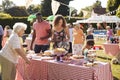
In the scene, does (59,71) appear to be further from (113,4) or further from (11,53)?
(113,4)

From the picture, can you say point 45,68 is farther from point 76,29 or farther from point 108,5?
point 108,5

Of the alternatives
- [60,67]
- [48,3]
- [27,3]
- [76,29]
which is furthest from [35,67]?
[48,3]

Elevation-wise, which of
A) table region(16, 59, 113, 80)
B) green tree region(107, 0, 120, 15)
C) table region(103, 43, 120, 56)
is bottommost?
table region(103, 43, 120, 56)

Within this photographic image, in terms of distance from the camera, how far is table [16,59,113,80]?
5.53 meters

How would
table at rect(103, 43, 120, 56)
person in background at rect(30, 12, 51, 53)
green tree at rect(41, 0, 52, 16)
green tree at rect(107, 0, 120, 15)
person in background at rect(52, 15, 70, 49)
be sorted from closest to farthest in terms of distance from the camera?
person in background at rect(52, 15, 70, 49) < person in background at rect(30, 12, 51, 53) < table at rect(103, 43, 120, 56) < green tree at rect(107, 0, 120, 15) < green tree at rect(41, 0, 52, 16)

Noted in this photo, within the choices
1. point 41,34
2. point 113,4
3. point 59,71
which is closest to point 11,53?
point 59,71

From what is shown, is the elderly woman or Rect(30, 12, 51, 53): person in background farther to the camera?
Rect(30, 12, 51, 53): person in background

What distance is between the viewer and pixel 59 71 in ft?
20.0

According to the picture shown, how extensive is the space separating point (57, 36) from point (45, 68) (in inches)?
42.5

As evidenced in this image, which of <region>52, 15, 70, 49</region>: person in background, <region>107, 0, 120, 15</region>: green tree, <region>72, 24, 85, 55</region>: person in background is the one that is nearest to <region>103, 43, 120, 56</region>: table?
<region>72, 24, 85, 55</region>: person in background

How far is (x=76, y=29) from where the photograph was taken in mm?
11555

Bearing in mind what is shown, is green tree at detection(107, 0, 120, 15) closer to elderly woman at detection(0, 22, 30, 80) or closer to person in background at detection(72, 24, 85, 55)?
person in background at detection(72, 24, 85, 55)

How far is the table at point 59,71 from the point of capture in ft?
18.1

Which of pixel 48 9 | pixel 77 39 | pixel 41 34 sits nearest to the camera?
pixel 41 34
